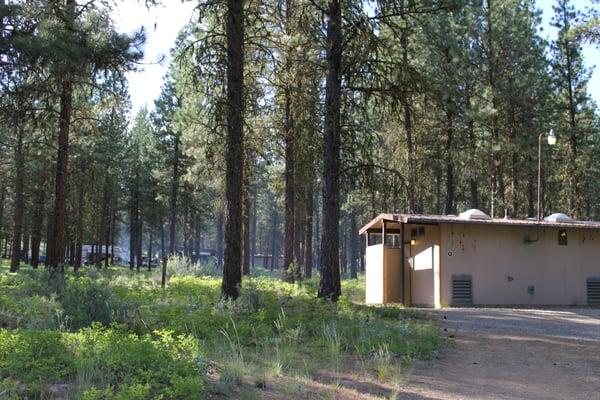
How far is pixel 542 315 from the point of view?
41.3 feet

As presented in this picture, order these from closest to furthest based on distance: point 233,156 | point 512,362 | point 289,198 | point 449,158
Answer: point 512,362, point 233,156, point 289,198, point 449,158

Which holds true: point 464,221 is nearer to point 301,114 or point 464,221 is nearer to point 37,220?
point 301,114

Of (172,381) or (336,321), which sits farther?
(336,321)

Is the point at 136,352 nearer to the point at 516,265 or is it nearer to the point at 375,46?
the point at 375,46

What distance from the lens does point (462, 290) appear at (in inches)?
604

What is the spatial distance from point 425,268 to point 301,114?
6.06 m

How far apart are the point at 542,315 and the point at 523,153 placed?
11.1 metres

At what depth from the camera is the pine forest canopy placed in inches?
437

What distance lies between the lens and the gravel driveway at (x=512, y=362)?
6.00m

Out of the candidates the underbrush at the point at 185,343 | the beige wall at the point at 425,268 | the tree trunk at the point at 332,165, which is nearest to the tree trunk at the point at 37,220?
the underbrush at the point at 185,343

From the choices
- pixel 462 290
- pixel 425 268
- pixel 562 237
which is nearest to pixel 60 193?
pixel 425 268

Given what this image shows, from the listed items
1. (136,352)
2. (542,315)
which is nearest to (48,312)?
(136,352)

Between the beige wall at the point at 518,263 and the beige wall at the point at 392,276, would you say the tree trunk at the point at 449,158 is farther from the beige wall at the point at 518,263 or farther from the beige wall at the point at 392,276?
the beige wall at the point at 518,263

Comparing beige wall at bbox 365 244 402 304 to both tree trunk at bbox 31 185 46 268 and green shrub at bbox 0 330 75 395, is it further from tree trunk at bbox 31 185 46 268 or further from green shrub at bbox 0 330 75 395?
tree trunk at bbox 31 185 46 268
